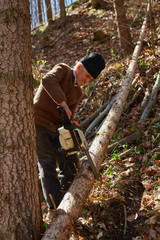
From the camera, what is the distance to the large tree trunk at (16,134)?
1.96 m

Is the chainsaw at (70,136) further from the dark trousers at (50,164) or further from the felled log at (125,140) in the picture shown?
the felled log at (125,140)

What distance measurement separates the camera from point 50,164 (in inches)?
132

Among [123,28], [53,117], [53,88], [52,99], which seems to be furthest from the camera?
[123,28]

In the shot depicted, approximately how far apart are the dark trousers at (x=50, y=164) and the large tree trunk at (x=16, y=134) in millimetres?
1027

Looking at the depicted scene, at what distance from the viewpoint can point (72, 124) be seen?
273 cm

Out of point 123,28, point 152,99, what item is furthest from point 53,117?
point 123,28

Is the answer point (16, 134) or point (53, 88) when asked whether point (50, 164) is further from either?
point (16, 134)

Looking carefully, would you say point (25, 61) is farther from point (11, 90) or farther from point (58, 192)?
point (58, 192)

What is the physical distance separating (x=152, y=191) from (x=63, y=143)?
138cm

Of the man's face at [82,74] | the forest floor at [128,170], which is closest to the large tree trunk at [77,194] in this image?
the forest floor at [128,170]

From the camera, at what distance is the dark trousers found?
322 cm

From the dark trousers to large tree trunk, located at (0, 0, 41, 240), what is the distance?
1.03 m

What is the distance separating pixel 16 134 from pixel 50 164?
141 centimetres

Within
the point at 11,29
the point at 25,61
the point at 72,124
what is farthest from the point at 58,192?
the point at 11,29
